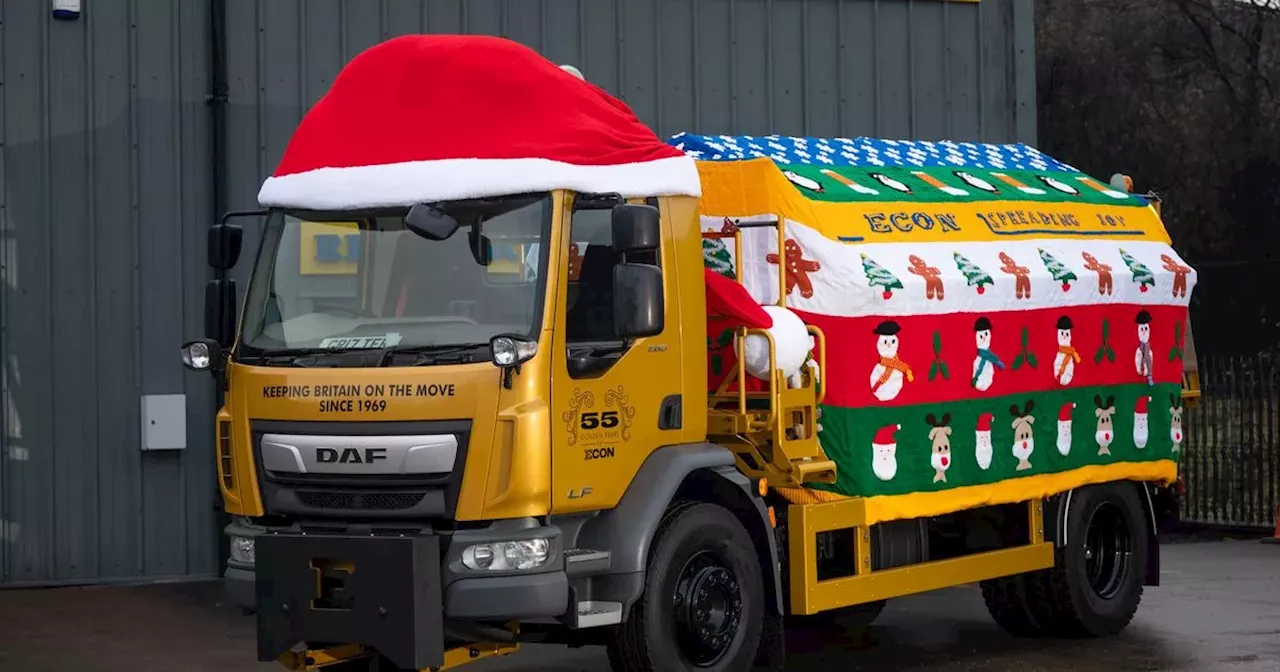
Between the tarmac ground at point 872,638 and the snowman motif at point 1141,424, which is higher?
the snowman motif at point 1141,424

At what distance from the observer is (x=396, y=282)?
8.95m

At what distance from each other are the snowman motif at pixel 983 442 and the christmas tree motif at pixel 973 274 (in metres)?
0.77

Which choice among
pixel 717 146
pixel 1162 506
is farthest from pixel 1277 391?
pixel 717 146

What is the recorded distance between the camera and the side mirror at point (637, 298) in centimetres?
867

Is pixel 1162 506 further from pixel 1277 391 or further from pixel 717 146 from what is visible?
pixel 1277 391

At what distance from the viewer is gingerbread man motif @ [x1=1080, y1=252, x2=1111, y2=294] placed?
12109 mm

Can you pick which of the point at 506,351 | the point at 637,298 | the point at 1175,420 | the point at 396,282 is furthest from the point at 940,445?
the point at 396,282

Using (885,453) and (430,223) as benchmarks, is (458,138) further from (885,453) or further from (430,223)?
(885,453)

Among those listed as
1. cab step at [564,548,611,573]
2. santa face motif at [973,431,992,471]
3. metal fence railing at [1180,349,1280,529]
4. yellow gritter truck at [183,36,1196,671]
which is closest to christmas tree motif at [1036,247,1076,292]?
yellow gritter truck at [183,36,1196,671]

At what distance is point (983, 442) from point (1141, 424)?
1825 millimetres

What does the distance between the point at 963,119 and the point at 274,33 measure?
21.3 feet

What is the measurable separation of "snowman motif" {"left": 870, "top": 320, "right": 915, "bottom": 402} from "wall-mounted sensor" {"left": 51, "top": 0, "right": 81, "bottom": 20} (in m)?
7.65

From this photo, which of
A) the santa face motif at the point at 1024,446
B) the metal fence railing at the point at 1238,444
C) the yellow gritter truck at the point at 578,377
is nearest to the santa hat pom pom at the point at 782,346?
the yellow gritter truck at the point at 578,377

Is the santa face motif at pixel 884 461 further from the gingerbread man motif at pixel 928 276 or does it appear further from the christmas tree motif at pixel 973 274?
the christmas tree motif at pixel 973 274
